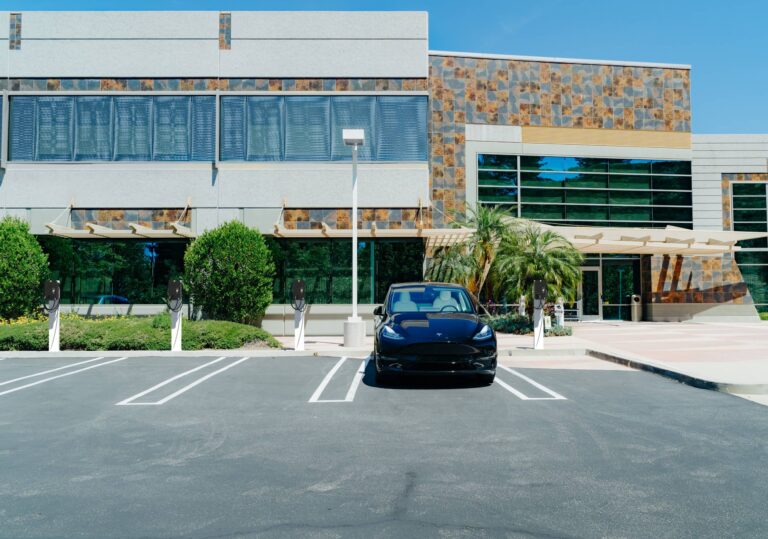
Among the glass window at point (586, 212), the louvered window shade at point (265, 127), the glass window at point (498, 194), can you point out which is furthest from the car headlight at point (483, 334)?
the glass window at point (586, 212)

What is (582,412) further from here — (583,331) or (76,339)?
(583,331)

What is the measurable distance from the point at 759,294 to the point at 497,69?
15957mm

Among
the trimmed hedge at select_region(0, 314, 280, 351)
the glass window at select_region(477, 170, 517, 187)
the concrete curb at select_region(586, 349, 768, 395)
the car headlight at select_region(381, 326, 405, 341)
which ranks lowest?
the concrete curb at select_region(586, 349, 768, 395)

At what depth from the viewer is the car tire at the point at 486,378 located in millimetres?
8344

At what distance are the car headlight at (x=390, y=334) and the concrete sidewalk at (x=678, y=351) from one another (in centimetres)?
460

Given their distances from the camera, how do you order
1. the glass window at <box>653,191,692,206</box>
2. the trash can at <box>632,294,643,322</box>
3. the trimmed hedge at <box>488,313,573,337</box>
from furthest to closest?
the trash can at <box>632,294,643,322</box> → the glass window at <box>653,191,692,206</box> → the trimmed hedge at <box>488,313,573,337</box>

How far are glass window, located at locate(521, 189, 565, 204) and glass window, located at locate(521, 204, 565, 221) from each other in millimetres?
216

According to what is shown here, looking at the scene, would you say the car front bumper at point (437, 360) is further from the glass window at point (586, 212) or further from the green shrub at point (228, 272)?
the glass window at point (586, 212)

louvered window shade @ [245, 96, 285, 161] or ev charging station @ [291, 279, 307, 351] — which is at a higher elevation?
louvered window shade @ [245, 96, 285, 161]

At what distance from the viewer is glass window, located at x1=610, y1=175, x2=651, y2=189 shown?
80.5 ft

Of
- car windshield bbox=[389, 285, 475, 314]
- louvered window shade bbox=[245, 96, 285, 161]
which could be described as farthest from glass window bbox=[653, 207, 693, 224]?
car windshield bbox=[389, 285, 475, 314]

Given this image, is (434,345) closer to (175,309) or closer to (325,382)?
(325,382)

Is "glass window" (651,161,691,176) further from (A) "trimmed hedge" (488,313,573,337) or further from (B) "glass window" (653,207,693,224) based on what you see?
(A) "trimmed hedge" (488,313,573,337)

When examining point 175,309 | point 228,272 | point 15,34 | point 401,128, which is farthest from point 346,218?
point 15,34
